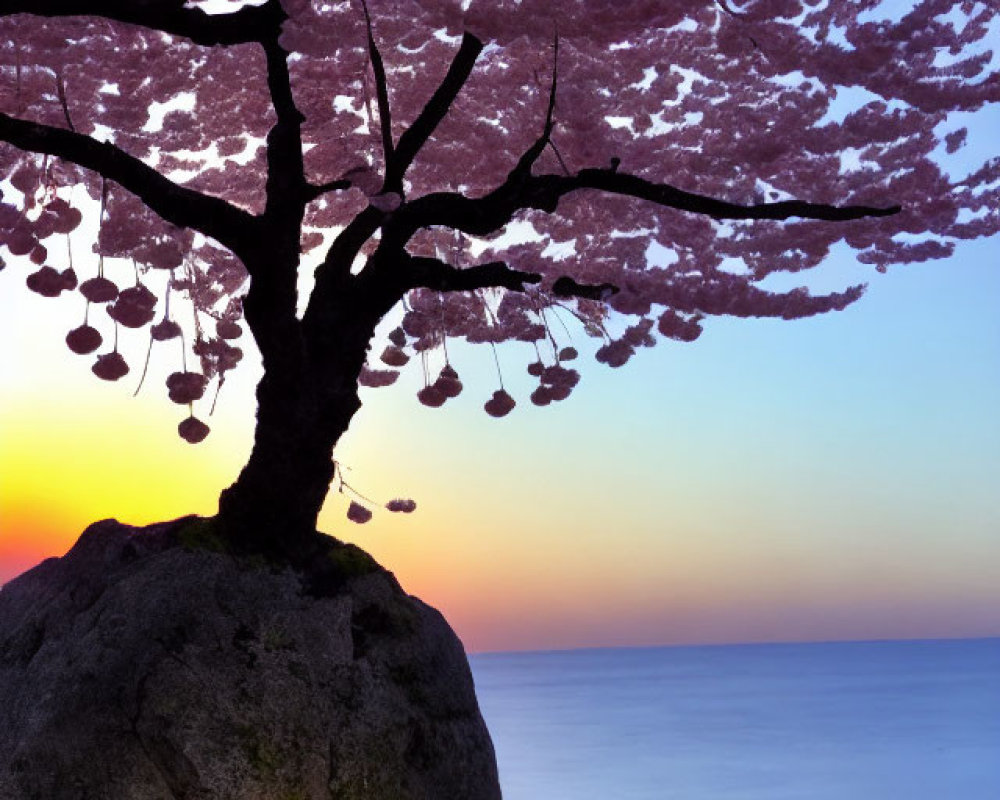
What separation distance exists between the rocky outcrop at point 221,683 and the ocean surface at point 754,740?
11.3 meters

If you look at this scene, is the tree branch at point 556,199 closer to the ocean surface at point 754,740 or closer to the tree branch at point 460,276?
the tree branch at point 460,276

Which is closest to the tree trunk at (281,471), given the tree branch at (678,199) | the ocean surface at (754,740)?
the tree branch at (678,199)

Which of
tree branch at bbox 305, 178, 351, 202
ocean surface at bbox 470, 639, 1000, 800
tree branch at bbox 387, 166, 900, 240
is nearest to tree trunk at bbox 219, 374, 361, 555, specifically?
tree branch at bbox 305, 178, 351, 202

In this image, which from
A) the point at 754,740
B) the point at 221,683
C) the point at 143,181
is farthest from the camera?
the point at 754,740

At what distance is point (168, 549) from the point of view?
5852 mm

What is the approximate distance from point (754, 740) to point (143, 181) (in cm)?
1909

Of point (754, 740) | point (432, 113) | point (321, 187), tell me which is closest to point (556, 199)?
point (432, 113)

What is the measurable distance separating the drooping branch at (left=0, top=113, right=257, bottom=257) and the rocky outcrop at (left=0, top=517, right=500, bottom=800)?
156cm

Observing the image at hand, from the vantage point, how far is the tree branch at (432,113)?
616 centimetres

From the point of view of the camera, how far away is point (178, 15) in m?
5.41

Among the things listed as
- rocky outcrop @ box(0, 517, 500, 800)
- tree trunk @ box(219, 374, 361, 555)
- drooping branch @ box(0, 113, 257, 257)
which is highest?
drooping branch @ box(0, 113, 257, 257)

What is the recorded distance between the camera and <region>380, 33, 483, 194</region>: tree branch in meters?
6.16

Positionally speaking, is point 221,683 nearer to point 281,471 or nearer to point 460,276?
point 281,471

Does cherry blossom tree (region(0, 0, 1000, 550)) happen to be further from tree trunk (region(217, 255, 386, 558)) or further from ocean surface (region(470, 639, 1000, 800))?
ocean surface (region(470, 639, 1000, 800))
